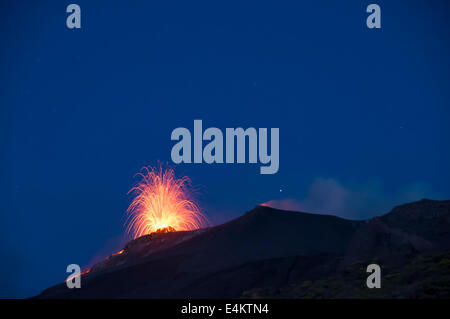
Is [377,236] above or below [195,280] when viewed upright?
above

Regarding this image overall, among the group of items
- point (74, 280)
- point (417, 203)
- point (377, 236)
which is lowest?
point (74, 280)

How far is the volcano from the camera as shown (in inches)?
740

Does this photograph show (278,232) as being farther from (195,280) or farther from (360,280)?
(360,280)

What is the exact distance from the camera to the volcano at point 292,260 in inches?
740

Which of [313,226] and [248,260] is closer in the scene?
[248,260]

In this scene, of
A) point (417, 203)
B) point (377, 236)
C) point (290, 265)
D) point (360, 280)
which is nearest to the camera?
point (360, 280)

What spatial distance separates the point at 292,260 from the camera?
2430 centimetres
